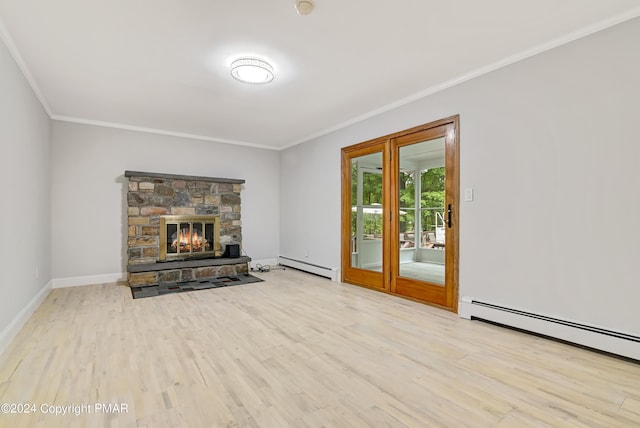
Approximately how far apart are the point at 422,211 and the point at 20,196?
13.8ft

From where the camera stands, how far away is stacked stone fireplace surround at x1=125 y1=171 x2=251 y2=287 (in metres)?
4.81

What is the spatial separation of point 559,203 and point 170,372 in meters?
3.28

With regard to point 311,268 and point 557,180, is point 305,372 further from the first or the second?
point 311,268

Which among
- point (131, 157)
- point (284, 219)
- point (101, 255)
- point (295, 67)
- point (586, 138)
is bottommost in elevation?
point (101, 255)

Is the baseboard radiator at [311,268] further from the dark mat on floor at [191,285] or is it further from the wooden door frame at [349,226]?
the dark mat on floor at [191,285]

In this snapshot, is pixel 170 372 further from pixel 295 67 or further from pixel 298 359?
pixel 295 67

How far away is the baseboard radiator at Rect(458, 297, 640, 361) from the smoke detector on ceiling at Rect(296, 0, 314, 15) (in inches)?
118

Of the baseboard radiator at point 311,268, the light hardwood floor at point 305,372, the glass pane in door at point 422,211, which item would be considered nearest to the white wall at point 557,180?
the glass pane in door at point 422,211

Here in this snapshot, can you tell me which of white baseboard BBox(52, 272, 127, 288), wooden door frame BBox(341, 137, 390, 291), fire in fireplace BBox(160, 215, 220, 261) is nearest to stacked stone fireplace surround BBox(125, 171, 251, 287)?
fire in fireplace BBox(160, 215, 220, 261)

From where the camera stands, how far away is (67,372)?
82.3 inches

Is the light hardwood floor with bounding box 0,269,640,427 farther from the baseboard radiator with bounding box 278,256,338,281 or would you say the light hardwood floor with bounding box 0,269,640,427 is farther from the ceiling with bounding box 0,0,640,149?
the ceiling with bounding box 0,0,640,149

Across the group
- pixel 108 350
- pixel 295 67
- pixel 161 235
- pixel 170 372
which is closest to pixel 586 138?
pixel 295 67

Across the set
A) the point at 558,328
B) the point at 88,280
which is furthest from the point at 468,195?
the point at 88,280

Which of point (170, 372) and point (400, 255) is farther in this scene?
point (400, 255)
